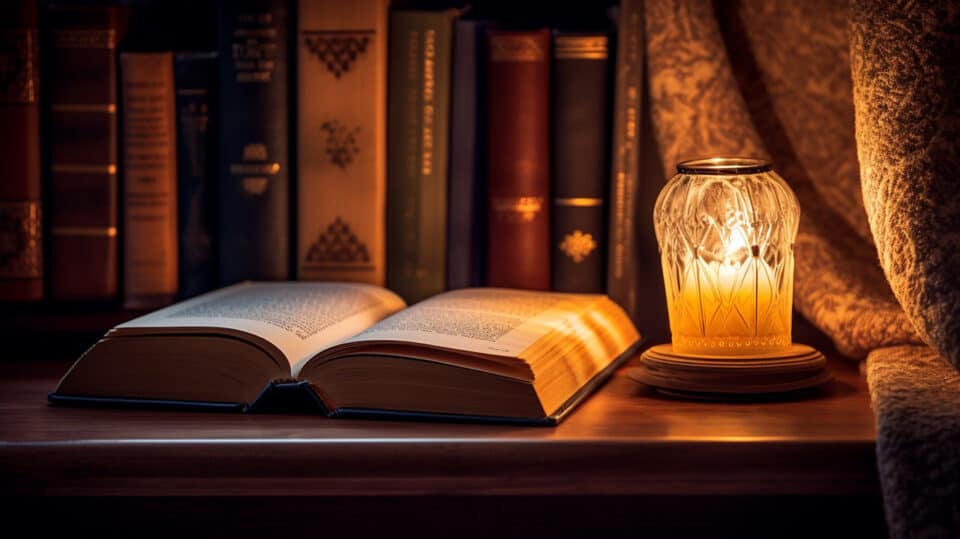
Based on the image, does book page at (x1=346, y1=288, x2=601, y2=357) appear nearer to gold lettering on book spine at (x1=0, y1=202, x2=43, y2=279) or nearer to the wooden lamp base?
the wooden lamp base

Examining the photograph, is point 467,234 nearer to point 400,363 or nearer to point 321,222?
point 321,222

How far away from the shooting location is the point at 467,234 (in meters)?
1.23

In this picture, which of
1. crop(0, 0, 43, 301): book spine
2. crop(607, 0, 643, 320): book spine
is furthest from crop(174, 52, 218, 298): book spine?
crop(607, 0, 643, 320): book spine

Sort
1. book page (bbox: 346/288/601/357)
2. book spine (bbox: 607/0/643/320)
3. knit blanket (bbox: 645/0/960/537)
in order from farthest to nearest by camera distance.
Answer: book spine (bbox: 607/0/643/320), book page (bbox: 346/288/601/357), knit blanket (bbox: 645/0/960/537)

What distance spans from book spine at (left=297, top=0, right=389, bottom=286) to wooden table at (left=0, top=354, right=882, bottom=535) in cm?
38

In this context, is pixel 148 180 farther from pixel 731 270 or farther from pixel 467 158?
pixel 731 270

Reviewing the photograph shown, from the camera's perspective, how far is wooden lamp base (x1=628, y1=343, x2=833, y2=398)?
37.0 inches

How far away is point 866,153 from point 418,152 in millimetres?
425

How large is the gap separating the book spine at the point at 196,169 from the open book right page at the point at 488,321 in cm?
26

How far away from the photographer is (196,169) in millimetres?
1236

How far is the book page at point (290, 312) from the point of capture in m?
0.96

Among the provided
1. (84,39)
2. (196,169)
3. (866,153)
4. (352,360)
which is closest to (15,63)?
(84,39)

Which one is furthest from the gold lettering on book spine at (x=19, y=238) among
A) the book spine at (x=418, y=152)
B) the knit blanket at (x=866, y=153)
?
the knit blanket at (x=866, y=153)

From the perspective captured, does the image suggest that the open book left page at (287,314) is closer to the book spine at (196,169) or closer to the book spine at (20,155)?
the book spine at (196,169)
